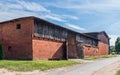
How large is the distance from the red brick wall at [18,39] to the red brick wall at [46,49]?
36.7 inches

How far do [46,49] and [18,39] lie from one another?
15.3ft

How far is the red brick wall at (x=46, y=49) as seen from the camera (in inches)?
1294

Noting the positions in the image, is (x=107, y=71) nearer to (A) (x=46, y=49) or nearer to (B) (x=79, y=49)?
(A) (x=46, y=49)

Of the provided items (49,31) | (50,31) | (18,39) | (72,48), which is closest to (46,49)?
(49,31)

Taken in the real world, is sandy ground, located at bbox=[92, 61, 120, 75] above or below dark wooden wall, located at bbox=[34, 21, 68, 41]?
below

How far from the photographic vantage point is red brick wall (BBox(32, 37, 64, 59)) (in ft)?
108

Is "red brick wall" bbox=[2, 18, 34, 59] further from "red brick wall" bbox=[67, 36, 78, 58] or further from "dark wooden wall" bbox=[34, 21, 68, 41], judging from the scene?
"red brick wall" bbox=[67, 36, 78, 58]

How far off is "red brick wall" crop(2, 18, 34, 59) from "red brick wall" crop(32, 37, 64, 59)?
93cm

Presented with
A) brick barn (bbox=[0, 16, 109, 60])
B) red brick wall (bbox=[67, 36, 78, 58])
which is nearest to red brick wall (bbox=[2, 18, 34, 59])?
brick barn (bbox=[0, 16, 109, 60])

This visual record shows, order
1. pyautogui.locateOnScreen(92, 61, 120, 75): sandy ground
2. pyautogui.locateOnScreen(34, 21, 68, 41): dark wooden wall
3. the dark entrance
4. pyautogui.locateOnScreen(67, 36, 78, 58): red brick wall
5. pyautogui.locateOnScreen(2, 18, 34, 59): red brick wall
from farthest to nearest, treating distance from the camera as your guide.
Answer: the dark entrance < pyautogui.locateOnScreen(67, 36, 78, 58): red brick wall < pyautogui.locateOnScreen(34, 21, 68, 41): dark wooden wall < pyautogui.locateOnScreen(2, 18, 34, 59): red brick wall < pyautogui.locateOnScreen(92, 61, 120, 75): sandy ground

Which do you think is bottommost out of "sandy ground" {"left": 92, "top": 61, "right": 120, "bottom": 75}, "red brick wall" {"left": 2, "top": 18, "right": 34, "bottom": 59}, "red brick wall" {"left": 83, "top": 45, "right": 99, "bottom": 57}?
"sandy ground" {"left": 92, "top": 61, "right": 120, "bottom": 75}

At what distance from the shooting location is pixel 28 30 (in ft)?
107

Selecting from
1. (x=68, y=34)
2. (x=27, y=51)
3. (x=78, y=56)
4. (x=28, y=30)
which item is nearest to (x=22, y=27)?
(x=28, y=30)

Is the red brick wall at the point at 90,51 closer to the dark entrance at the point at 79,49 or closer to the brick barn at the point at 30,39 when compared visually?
the dark entrance at the point at 79,49
